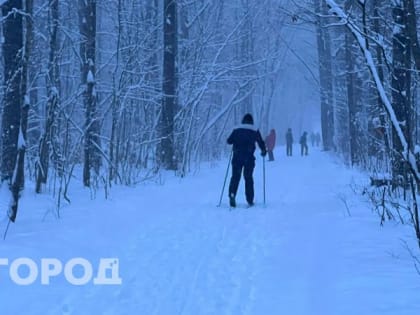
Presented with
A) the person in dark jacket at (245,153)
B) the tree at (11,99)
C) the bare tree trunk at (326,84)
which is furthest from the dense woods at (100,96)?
the bare tree trunk at (326,84)

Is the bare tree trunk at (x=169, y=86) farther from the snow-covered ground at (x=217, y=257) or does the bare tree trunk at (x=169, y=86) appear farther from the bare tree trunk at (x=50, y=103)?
the snow-covered ground at (x=217, y=257)

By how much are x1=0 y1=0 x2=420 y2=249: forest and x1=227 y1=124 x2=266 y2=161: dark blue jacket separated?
2277 mm

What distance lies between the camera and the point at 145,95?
15.3 meters

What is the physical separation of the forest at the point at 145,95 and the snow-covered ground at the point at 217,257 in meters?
0.57

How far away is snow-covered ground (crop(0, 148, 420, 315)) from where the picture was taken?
4.10 m

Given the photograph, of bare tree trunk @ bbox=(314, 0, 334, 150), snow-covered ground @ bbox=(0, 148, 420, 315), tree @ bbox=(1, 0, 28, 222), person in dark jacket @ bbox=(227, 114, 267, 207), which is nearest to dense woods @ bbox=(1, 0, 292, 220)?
tree @ bbox=(1, 0, 28, 222)

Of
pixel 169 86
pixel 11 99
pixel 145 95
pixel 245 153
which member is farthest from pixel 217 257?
pixel 169 86

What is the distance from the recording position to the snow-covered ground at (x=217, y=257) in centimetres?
410

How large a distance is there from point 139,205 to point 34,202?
185 centimetres

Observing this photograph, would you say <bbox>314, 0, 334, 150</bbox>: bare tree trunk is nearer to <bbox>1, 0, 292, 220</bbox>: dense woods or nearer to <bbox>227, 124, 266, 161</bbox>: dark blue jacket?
<bbox>1, 0, 292, 220</bbox>: dense woods

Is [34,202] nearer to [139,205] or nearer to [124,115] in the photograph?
Result: [139,205]

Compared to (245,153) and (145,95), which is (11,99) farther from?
(145,95)

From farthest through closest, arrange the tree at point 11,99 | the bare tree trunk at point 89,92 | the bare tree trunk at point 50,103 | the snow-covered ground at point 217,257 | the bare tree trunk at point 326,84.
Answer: the bare tree trunk at point 326,84, the bare tree trunk at point 89,92, the tree at point 11,99, the bare tree trunk at point 50,103, the snow-covered ground at point 217,257

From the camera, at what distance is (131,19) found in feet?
A: 50.3
